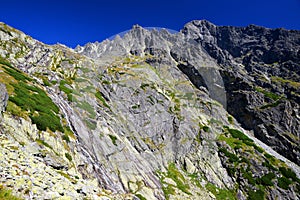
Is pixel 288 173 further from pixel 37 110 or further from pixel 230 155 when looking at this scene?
pixel 37 110

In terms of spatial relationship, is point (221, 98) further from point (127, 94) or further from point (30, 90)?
point (30, 90)

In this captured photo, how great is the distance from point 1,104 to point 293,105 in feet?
363

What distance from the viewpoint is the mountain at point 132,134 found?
18.0m

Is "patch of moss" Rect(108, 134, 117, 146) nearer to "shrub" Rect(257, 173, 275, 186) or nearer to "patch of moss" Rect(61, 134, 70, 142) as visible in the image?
"patch of moss" Rect(61, 134, 70, 142)

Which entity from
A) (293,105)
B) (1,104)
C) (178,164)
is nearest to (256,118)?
(293,105)

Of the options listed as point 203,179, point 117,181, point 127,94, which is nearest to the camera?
point 117,181

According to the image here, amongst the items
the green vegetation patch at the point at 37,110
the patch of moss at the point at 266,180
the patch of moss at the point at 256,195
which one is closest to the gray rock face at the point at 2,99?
the green vegetation patch at the point at 37,110

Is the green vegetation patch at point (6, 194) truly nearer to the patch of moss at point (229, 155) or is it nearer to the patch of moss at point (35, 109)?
the patch of moss at point (35, 109)

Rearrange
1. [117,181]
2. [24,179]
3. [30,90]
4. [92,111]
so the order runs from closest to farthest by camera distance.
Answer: [24,179] < [117,181] < [30,90] < [92,111]

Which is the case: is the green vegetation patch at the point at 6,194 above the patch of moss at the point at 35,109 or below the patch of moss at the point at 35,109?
below

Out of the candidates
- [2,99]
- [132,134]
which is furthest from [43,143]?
[132,134]

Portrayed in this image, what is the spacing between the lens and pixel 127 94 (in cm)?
6931

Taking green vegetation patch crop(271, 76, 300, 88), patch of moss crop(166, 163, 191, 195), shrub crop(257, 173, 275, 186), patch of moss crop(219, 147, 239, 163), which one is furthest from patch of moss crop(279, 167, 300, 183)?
green vegetation patch crop(271, 76, 300, 88)

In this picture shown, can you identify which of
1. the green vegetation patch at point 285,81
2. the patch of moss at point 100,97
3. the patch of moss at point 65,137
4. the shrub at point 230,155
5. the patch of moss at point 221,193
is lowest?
the patch of moss at point 221,193
